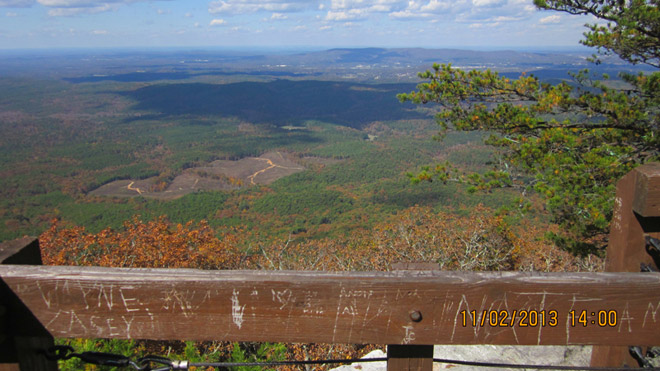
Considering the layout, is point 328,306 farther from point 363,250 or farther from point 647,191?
point 363,250

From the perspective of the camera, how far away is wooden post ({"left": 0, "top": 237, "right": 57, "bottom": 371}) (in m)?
1.06

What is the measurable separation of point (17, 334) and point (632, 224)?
176 centimetres

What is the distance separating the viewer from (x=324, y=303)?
1064 millimetres

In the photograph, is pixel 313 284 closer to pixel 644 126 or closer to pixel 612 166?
pixel 612 166

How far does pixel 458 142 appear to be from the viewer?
251ft

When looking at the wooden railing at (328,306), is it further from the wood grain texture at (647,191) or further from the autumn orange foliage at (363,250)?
the autumn orange foliage at (363,250)

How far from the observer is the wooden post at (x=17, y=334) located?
106 centimetres

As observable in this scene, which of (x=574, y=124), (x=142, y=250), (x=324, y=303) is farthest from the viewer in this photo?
(x=142, y=250)

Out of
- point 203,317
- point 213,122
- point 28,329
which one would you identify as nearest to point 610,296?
point 203,317

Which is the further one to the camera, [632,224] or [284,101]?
[284,101]
